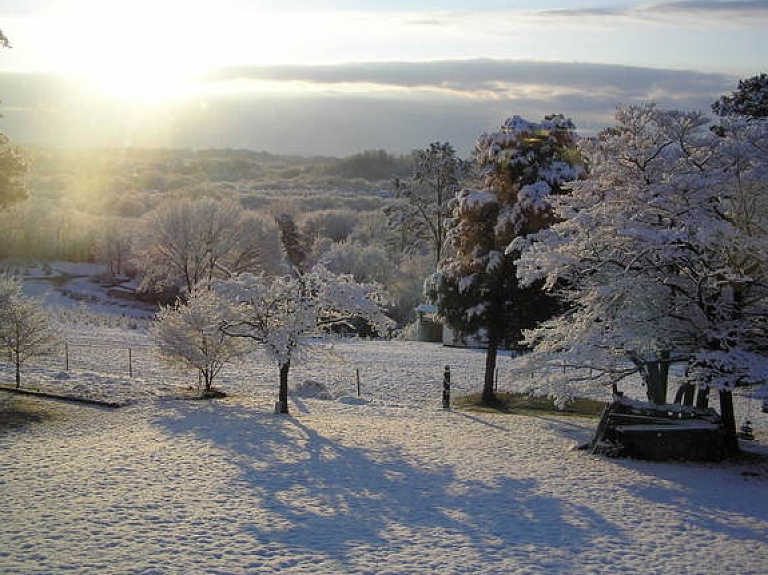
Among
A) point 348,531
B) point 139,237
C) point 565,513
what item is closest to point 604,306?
point 565,513

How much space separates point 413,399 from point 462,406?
68.1 inches

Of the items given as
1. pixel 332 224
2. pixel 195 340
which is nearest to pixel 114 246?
pixel 332 224

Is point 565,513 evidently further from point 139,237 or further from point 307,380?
point 139,237

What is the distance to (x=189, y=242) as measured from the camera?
2520 inches

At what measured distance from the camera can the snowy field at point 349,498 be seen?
10.0 metres

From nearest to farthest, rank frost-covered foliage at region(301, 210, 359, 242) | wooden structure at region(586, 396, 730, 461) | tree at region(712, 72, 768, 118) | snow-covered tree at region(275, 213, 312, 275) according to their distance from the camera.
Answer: wooden structure at region(586, 396, 730, 461) < tree at region(712, 72, 768, 118) < snow-covered tree at region(275, 213, 312, 275) < frost-covered foliage at region(301, 210, 359, 242)

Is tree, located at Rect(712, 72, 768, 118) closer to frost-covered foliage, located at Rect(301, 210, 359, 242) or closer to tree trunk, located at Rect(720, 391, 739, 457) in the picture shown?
tree trunk, located at Rect(720, 391, 739, 457)

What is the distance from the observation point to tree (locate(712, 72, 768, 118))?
2003 cm

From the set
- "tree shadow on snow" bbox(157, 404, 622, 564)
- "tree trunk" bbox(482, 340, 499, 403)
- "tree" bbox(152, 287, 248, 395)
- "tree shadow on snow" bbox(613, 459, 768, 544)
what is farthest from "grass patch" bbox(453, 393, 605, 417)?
"tree shadow on snow" bbox(157, 404, 622, 564)

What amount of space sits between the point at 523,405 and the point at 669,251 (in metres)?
11.4

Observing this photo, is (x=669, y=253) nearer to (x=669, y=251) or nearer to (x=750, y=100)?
(x=669, y=251)

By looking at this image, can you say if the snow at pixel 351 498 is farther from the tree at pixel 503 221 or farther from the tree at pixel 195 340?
the tree at pixel 503 221

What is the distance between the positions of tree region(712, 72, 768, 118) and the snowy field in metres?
8.39

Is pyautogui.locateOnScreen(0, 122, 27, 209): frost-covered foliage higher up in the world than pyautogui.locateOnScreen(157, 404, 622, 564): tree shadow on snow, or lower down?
higher up
